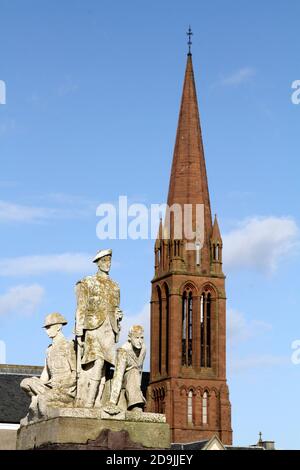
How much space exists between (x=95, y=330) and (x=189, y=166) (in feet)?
338

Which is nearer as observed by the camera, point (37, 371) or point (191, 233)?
point (37, 371)

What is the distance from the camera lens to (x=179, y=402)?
114250mm

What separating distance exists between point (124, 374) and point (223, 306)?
10208 cm

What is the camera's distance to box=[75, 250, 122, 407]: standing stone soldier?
17953 millimetres

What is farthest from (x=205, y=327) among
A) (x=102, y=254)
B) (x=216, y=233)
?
(x=102, y=254)

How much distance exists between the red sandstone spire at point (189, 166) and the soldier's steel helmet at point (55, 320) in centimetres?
10114

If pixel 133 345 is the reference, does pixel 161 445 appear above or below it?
below

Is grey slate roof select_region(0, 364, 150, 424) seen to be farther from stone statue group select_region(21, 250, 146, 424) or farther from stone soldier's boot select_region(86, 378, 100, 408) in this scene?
stone soldier's boot select_region(86, 378, 100, 408)

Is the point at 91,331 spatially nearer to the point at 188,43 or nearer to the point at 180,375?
the point at 180,375

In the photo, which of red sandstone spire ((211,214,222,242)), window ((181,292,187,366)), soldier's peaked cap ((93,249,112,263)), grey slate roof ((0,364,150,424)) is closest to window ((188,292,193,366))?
window ((181,292,187,366))

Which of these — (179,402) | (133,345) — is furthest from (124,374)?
(179,402)
